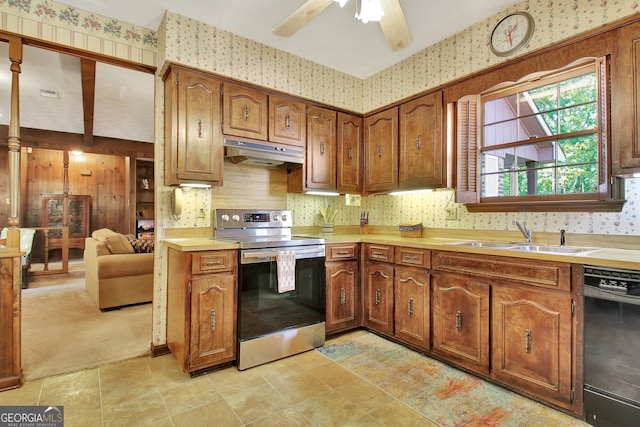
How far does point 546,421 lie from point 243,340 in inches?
74.8

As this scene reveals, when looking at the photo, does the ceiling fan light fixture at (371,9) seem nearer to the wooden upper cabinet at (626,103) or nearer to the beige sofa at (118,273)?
the wooden upper cabinet at (626,103)

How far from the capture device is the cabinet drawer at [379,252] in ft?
9.36

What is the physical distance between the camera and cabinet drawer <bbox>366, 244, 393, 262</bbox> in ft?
9.36

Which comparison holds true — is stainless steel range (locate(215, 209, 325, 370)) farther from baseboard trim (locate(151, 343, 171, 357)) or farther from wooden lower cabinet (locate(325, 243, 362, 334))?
baseboard trim (locate(151, 343, 171, 357))

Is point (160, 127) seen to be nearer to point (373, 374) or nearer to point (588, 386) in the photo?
point (373, 374)

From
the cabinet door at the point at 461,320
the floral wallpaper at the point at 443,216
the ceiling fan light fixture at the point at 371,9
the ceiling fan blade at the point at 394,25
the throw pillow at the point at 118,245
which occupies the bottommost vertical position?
the cabinet door at the point at 461,320

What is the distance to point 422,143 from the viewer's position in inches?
116

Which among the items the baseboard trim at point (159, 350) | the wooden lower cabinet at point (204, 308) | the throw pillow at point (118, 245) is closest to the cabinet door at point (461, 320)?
the wooden lower cabinet at point (204, 308)

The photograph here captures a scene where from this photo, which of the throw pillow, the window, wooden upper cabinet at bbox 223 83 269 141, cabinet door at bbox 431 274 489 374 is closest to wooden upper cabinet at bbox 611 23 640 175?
the window

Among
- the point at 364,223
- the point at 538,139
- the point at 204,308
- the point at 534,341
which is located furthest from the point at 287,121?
the point at 534,341

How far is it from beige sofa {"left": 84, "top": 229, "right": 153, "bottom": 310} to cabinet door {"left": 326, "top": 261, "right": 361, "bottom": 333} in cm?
237

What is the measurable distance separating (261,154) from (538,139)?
2202 mm

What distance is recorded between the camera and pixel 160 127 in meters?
2.67

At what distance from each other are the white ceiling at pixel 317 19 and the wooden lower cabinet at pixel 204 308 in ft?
5.96
